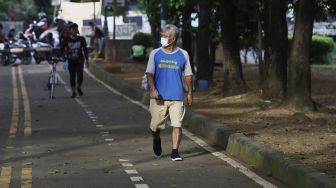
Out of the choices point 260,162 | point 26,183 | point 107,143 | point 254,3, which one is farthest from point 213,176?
point 254,3

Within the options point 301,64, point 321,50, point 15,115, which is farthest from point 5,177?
point 321,50

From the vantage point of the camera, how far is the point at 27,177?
361 inches

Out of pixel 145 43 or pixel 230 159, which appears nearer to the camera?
pixel 230 159

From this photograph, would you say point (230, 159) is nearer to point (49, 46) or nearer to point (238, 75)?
point (238, 75)

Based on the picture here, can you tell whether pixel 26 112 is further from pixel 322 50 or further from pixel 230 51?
pixel 322 50

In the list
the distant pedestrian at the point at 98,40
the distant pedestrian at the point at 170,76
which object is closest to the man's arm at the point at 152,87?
the distant pedestrian at the point at 170,76

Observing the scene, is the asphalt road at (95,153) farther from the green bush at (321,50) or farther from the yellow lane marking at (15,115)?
the green bush at (321,50)

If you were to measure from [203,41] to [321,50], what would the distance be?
48.6 ft

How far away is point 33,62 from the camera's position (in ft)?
124

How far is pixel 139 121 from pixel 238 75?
14.6 ft

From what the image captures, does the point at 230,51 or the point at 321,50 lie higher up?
the point at 230,51

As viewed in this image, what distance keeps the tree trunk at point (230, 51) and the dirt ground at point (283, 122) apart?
1.60ft

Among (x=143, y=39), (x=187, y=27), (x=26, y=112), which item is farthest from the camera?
(x=143, y=39)

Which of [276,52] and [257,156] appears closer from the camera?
[257,156]
